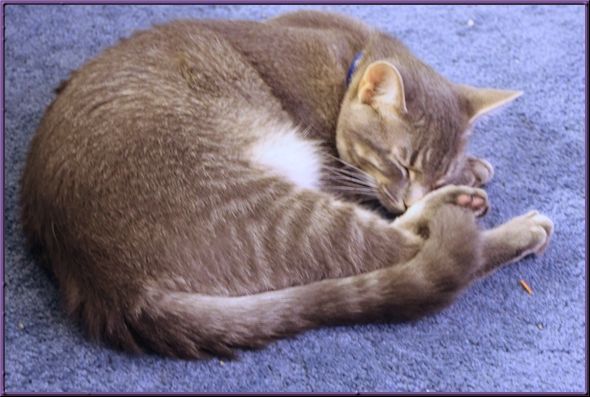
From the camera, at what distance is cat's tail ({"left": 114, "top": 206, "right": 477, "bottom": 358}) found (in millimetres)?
1368

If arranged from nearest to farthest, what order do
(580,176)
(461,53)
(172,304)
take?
(172,304), (580,176), (461,53)

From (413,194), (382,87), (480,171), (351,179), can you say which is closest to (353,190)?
(351,179)

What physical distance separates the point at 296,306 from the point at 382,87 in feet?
2.06

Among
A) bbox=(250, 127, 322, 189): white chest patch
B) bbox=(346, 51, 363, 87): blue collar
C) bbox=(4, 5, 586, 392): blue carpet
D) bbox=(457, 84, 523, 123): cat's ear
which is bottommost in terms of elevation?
bbox=(4, 5, 586, 392): blue carpet

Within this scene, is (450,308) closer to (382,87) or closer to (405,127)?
(405,127)

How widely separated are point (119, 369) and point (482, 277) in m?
0.84

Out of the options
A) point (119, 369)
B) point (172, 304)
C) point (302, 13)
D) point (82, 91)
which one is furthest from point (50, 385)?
point (302, 13)

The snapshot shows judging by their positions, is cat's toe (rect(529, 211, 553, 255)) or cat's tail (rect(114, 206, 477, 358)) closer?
cat's tail (rect(114, 206, 477, 358))

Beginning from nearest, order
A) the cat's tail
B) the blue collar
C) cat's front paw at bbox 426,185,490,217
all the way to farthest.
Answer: the cat's tail, cat's front paw at bbox 426,185,490,217, the blue collar

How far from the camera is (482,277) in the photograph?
1.61 metres

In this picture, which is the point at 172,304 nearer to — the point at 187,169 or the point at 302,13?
the point at 187,169

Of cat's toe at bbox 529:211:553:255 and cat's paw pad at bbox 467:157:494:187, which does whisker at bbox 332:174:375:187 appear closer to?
cat's paw pad at bbox 467:157:494:187

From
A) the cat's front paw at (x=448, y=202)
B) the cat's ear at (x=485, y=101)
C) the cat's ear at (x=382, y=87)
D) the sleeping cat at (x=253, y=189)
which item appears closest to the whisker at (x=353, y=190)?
the sleeping cat at (x=253, y=189)

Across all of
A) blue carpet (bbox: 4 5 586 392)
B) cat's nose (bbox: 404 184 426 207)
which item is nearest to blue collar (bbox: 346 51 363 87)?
cat's nose (bbox: 404 184 426 207)
